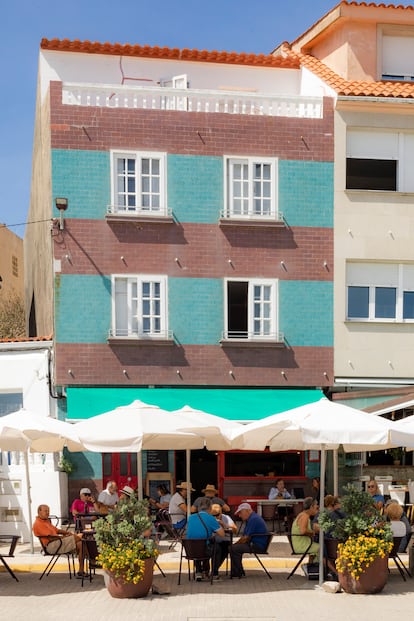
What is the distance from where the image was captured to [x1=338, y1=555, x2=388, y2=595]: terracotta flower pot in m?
14.4

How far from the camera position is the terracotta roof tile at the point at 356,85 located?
25.8 meters

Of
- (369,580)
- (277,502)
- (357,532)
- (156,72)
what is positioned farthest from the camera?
(156,72)

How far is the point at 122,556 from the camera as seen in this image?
558 inches

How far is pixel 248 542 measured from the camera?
15.9 metres

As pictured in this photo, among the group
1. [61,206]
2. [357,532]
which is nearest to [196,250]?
[61,206]

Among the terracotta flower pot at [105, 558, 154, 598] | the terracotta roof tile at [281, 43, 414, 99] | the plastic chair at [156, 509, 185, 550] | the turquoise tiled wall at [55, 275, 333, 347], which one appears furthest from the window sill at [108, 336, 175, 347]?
the terracotta flower pot at [105, 558, 154, 598]

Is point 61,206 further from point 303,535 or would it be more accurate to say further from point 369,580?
point 369,580

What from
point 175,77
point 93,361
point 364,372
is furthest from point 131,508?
point 175,77

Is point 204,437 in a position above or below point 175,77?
below

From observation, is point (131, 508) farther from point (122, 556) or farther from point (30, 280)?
point (30, 280)

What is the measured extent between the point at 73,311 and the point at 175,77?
7843 mm

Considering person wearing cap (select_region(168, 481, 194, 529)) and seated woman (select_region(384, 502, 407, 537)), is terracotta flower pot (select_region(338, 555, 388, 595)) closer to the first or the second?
seated woman (select_region(384, 502, 407, 537))

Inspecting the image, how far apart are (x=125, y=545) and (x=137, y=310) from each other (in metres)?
11.3

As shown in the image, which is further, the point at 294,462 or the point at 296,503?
the point at 294,462
